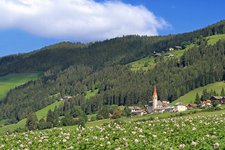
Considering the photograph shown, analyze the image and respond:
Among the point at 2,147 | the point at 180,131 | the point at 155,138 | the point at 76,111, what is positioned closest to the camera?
A: the point at 155,138

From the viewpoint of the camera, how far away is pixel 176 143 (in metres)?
16.3

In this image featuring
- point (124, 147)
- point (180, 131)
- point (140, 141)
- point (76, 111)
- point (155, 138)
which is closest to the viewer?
point (124, 147)

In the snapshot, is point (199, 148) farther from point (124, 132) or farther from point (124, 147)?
point (124, 132)

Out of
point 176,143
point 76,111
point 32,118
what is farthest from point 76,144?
point 76,111

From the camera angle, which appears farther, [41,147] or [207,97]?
[207,97]

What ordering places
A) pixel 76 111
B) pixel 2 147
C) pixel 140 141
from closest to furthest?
1. pixel 140 141
2. pixel 2 147
3. pixel 76 111

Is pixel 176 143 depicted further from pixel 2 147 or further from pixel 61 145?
pixel 2 147

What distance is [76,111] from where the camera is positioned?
7392 inches

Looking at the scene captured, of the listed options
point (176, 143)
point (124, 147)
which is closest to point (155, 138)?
point (176, 143)

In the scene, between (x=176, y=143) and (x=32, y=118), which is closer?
(x=176, y=143)

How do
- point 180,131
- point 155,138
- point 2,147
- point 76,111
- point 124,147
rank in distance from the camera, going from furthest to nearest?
point 76,111, point 180,131, point 2,147, point 155,138, point 124,147

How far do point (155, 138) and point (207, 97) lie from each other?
584ft

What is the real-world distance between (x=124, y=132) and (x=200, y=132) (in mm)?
3497

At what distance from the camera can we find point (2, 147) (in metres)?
18.7
